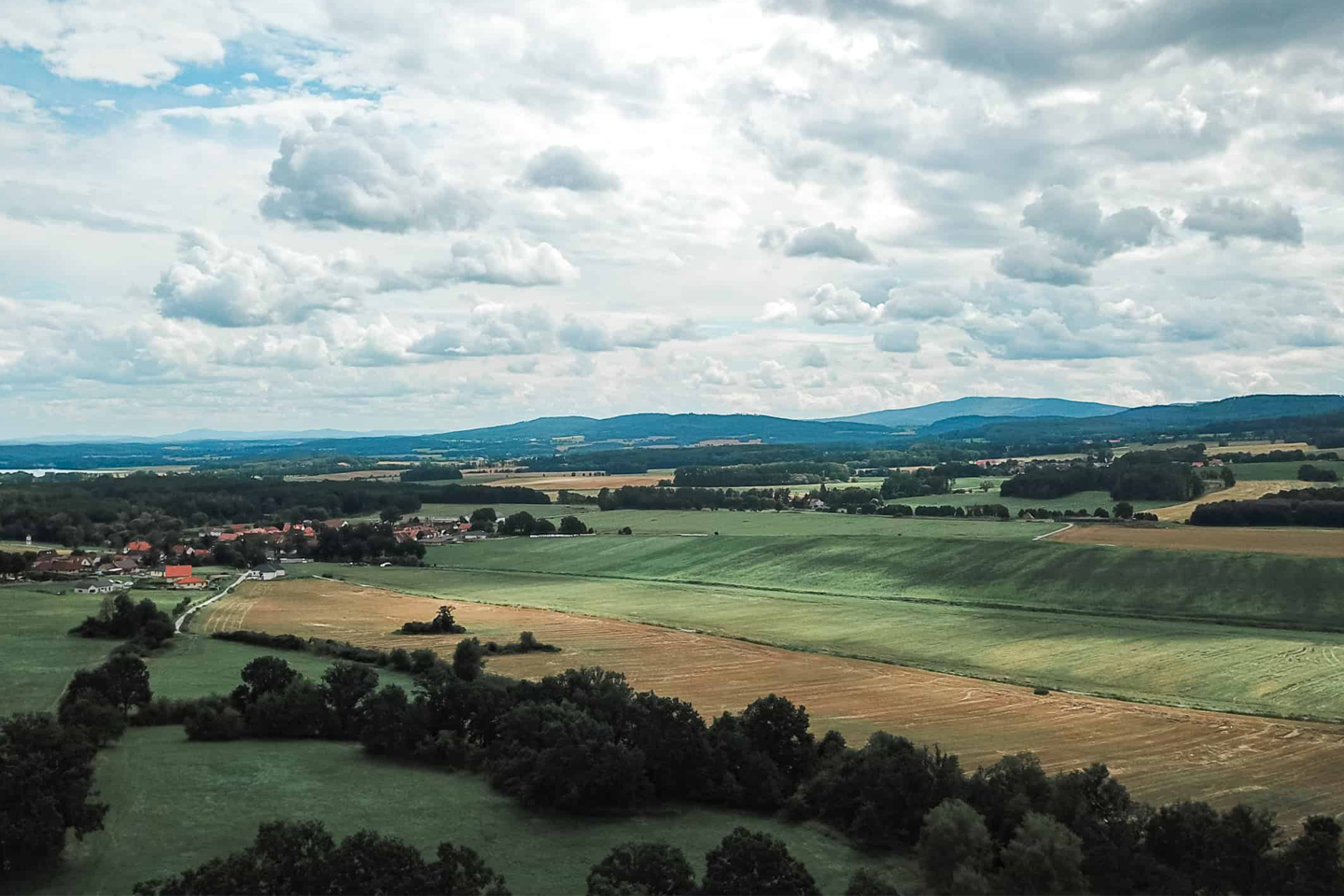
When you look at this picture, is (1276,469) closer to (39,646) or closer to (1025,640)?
(1025,640)

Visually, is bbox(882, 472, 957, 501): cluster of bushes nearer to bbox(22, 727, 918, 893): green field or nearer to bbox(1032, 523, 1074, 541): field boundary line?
bbox(1032, 523, 1074, 541): field boundary line

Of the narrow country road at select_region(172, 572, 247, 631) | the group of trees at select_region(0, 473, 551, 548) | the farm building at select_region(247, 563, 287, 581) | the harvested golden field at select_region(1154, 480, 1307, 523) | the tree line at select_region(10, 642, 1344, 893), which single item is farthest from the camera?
the group of trees at select_region(0, 473, 551, 548)

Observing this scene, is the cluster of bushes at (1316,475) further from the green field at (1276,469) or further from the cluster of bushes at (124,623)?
the cluster of bushes at (124,623)

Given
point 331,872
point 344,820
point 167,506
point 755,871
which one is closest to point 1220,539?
point 755,871

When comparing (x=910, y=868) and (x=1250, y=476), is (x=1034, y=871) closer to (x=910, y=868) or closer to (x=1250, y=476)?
(x=910, y=868)

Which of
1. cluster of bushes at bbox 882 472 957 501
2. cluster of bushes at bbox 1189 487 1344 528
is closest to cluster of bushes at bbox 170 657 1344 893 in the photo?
cluster of bushes at bbox 1189 487 1344 528

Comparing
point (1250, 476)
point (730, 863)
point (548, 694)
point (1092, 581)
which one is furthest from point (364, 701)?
point (1250, 476)
